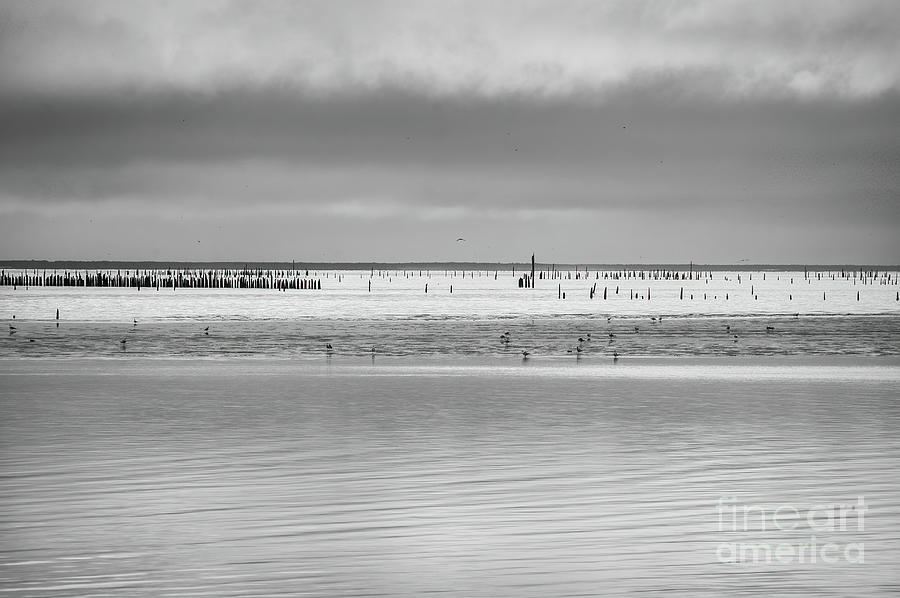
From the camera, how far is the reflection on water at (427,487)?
28.9 feet

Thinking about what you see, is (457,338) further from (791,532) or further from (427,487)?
(791,532)

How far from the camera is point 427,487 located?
12242 mm

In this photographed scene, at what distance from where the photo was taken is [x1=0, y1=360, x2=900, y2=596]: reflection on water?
28.9 feet

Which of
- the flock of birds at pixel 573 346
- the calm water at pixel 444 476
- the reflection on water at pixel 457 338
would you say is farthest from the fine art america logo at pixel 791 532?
the reflection on water at pixel 457 338

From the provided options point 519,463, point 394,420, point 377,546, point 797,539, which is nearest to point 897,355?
point 394,420

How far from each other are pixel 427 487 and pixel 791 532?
Answer: 12.9 ft

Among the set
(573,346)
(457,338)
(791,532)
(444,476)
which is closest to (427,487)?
(444,476)

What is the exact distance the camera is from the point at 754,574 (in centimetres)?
888

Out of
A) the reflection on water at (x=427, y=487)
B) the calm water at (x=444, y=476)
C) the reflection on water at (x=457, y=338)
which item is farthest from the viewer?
the reflection on water at (x=457, y=338)

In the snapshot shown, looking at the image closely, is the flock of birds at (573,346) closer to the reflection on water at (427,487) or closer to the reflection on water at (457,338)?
the reflection on water at (457,338)

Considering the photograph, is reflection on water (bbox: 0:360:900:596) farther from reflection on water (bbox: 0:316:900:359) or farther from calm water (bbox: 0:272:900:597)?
reflection on water (bbox: 0:316:900:359)

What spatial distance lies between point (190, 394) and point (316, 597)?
1429 centimetres

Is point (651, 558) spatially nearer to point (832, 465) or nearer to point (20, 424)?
point (832, 465)

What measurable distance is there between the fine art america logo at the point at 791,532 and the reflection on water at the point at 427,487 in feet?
0.36
